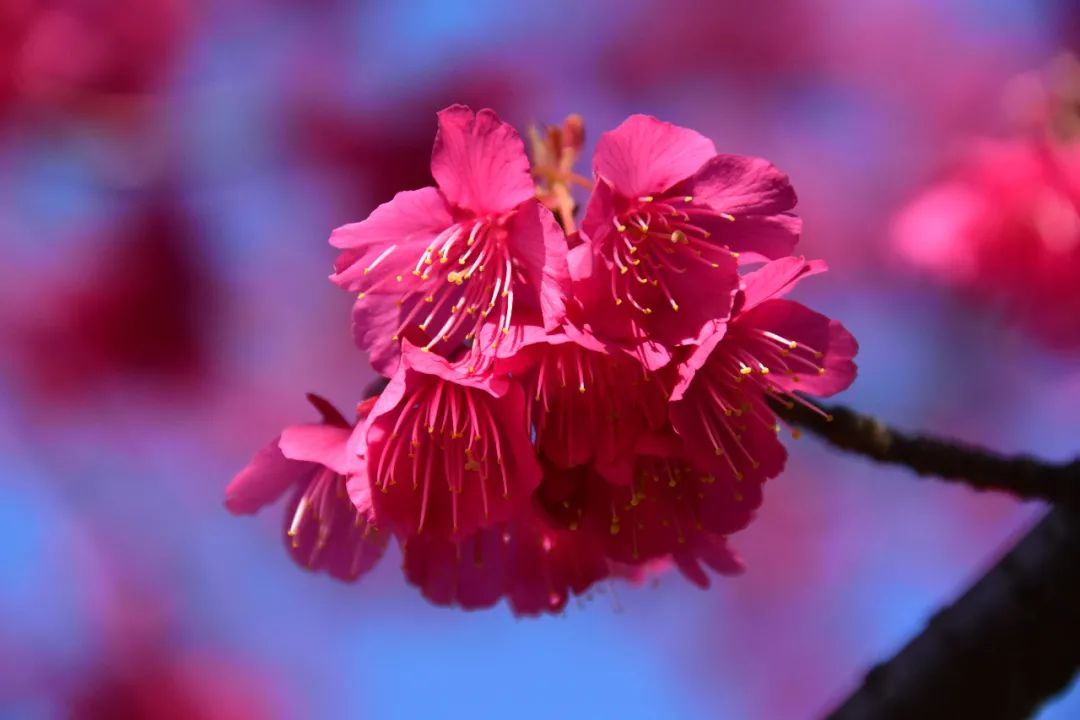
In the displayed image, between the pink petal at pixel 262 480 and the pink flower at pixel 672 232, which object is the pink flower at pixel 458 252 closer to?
the pink flower at pixel 672 232

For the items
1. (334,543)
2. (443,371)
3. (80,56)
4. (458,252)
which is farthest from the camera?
(80,56)

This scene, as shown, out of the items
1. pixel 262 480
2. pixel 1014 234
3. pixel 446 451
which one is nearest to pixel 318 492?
pixel 262 480

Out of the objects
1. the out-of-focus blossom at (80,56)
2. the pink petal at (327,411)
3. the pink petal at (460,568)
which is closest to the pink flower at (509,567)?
the pink petal at (460,568)

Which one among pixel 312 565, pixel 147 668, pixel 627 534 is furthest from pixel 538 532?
pixel 147 668

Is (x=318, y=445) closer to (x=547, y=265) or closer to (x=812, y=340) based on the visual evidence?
(x=547, y=265)

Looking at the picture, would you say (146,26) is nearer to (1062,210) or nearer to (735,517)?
(1062,210)

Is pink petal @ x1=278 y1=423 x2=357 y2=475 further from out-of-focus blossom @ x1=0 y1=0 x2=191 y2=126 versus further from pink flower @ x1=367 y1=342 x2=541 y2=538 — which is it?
out-of-focus blossom @ x1=0 y1=0 x2=191 y2=126

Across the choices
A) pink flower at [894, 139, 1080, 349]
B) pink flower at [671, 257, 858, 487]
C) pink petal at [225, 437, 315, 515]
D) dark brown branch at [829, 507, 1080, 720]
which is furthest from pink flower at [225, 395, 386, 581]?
pink flower at [894, 139, 1080, 349]
